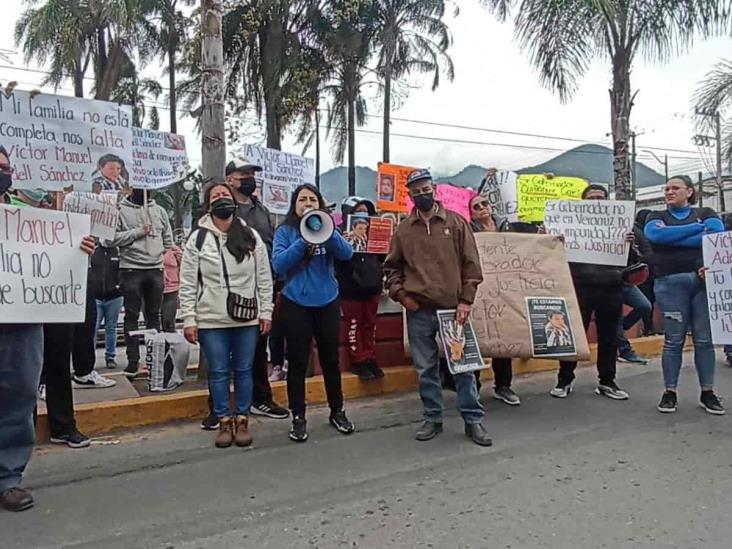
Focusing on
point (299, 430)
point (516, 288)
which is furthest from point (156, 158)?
point (516, 288)

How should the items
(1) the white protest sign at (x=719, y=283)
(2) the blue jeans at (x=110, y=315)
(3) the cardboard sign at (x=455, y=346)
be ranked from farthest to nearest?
(2) the blue jeans at (x=110, y=315)
(1) the white protest sign at (x=719, y=283)
(3) the cardboard sign at (x=455, y=346)

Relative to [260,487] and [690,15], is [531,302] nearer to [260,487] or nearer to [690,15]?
[260,487]

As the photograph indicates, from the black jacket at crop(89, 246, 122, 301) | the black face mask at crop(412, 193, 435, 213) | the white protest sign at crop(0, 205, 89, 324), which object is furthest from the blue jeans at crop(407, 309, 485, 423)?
the black jacket at crop(89, 246, 122, 301)

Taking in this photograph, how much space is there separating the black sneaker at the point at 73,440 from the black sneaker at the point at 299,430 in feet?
4.46

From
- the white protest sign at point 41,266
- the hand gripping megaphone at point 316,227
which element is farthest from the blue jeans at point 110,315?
the hand gripping megaphone at point 316,227

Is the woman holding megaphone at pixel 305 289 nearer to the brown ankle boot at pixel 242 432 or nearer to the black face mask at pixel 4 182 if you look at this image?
the brown ankle boot at pixel 242 432

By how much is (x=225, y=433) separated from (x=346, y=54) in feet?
63.5

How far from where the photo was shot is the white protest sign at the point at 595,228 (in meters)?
5.74

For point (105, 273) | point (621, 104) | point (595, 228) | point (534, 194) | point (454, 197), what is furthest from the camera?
point (621, 104)

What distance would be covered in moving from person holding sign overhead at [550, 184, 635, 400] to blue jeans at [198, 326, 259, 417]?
9.02 feet

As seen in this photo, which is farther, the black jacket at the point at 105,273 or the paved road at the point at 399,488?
the black jacket at the point at 105,273

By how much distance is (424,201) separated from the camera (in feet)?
15.4

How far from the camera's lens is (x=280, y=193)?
7.61 metres

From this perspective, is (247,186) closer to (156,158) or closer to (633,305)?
(156,158)
